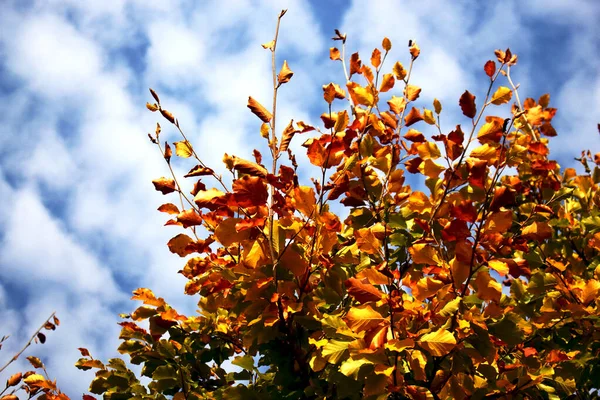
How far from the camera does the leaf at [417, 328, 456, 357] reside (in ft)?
5.33

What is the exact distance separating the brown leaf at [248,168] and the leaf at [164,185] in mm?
518

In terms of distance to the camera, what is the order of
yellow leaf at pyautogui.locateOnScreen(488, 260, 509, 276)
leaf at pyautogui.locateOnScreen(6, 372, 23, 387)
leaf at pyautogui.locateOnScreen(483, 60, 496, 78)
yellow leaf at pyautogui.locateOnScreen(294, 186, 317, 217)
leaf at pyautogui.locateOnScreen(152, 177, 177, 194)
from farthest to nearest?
leaf at pyautogui.locateOnScreen(6, 372, 23, 387) < leaf at pyautogui.locateOnScreen(152, 177, 177, 194) < leaf at pyautogui.locateOnScreen(483, 60, 496, 78) < yellow leaf at pyautogui.locateOnScreen(294, 186, 317, 217) < yellow leaf at pyautogui.locateOnScreen(488, 260, 509, 276)

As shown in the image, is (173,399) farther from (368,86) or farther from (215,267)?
(368,86)

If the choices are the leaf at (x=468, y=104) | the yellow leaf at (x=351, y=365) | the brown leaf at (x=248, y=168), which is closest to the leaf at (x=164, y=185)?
the brown leaf at (x=248, y=168)

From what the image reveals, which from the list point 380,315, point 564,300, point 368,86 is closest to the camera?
point 380,315

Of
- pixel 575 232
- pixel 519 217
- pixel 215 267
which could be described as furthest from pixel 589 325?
pixel 215 267

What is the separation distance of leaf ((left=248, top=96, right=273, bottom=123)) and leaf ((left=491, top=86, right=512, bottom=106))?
3.23 ft

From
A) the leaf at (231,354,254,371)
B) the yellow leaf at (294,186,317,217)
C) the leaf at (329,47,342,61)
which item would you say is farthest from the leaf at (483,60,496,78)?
the leaf at (231,354,254,371)

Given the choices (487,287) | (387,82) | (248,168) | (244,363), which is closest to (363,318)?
(487,287)

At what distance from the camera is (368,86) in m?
2.48

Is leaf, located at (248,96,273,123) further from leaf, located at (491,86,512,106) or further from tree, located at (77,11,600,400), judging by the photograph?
leaf, located at (491,86,512,106)

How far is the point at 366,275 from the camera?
5.83 feet

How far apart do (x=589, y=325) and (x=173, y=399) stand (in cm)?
250

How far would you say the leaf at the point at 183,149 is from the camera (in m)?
2.14
